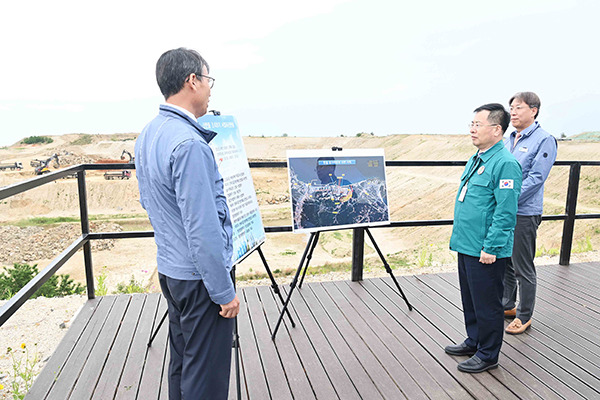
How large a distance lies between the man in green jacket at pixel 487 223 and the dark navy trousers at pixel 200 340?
4.95 feet

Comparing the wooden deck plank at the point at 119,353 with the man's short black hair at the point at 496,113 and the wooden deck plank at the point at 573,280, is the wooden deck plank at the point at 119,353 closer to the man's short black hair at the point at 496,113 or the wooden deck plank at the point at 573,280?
the man's short black hair at the point at 496,113

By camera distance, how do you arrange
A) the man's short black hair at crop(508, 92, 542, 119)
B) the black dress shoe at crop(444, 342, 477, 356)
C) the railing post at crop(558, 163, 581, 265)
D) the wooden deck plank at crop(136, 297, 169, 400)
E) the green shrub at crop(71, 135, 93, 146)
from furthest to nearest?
the green shrub at crop(71, 135, 93, 146) → the railing post at crop(558, 163, 581, 265) → the man's short black hair at crop(508, 92, 542, 119) → the black dress shoe at crop(444, 342, 477, 356) → the wooden deck plank at crop(136, 297, 169, 400)

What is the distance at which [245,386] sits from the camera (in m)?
2.33

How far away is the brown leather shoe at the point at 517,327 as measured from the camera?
297 centimetres

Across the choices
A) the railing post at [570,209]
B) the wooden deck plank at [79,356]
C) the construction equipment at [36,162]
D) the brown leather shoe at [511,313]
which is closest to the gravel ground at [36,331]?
the wooden deck plank at [79,356]

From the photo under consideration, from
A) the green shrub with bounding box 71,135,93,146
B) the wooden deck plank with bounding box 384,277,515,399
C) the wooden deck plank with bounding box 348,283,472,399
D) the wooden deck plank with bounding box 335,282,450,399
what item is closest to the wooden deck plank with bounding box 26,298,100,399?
the wooden deck plank with bounding box 335,282,450,399

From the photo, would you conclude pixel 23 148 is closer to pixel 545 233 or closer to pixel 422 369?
pixel 545 233

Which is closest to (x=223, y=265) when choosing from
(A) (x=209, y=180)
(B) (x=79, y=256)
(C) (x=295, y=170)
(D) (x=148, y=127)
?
(A) (x=209, y=180)

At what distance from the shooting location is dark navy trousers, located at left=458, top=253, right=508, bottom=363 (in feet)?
8.08

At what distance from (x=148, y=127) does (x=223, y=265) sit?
603 mm

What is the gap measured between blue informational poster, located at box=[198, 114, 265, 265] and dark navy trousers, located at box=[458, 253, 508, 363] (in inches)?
51.0

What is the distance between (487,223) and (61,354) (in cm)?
268

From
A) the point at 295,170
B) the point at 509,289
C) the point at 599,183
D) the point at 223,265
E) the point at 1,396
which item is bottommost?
the point at 599,183

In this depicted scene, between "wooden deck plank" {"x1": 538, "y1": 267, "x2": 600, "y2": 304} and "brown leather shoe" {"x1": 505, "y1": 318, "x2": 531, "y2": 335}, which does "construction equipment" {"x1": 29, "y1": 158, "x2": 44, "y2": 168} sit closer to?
"wooden deck plank" {"x1": 538, "y1": 267, "x2": 600, "y2": 304}
